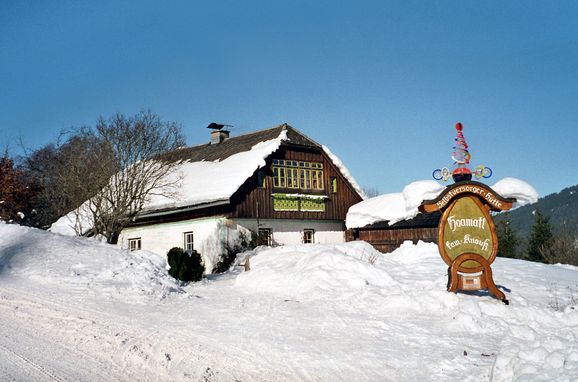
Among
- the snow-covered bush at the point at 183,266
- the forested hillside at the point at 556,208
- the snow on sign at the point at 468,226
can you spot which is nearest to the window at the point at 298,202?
the snow-covered bush at the point at 183,266

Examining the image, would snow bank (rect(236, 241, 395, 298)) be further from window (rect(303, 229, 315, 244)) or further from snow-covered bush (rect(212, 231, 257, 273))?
window (rect(303, 229, 315, 244))

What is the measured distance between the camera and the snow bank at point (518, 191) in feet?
39.7

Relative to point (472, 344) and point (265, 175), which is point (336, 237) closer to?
point (265, 175)

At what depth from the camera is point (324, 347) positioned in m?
7.80

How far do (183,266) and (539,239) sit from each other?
18400mm

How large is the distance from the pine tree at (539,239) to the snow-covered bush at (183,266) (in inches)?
687

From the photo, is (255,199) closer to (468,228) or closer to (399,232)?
(399,232)

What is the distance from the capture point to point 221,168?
81.3ft

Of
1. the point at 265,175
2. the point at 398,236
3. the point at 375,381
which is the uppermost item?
the point at 265,175

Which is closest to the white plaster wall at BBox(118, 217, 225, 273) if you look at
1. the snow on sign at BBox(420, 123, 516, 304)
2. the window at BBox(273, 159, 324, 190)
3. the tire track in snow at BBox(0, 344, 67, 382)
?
the window at BBox(273, 159, 324, 190)

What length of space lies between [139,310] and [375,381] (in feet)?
16.3

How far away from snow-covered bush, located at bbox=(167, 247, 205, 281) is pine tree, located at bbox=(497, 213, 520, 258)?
13.0 metres

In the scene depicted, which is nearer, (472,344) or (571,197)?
(472,344)

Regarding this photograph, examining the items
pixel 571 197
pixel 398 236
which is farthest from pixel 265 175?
pixel 571 197
